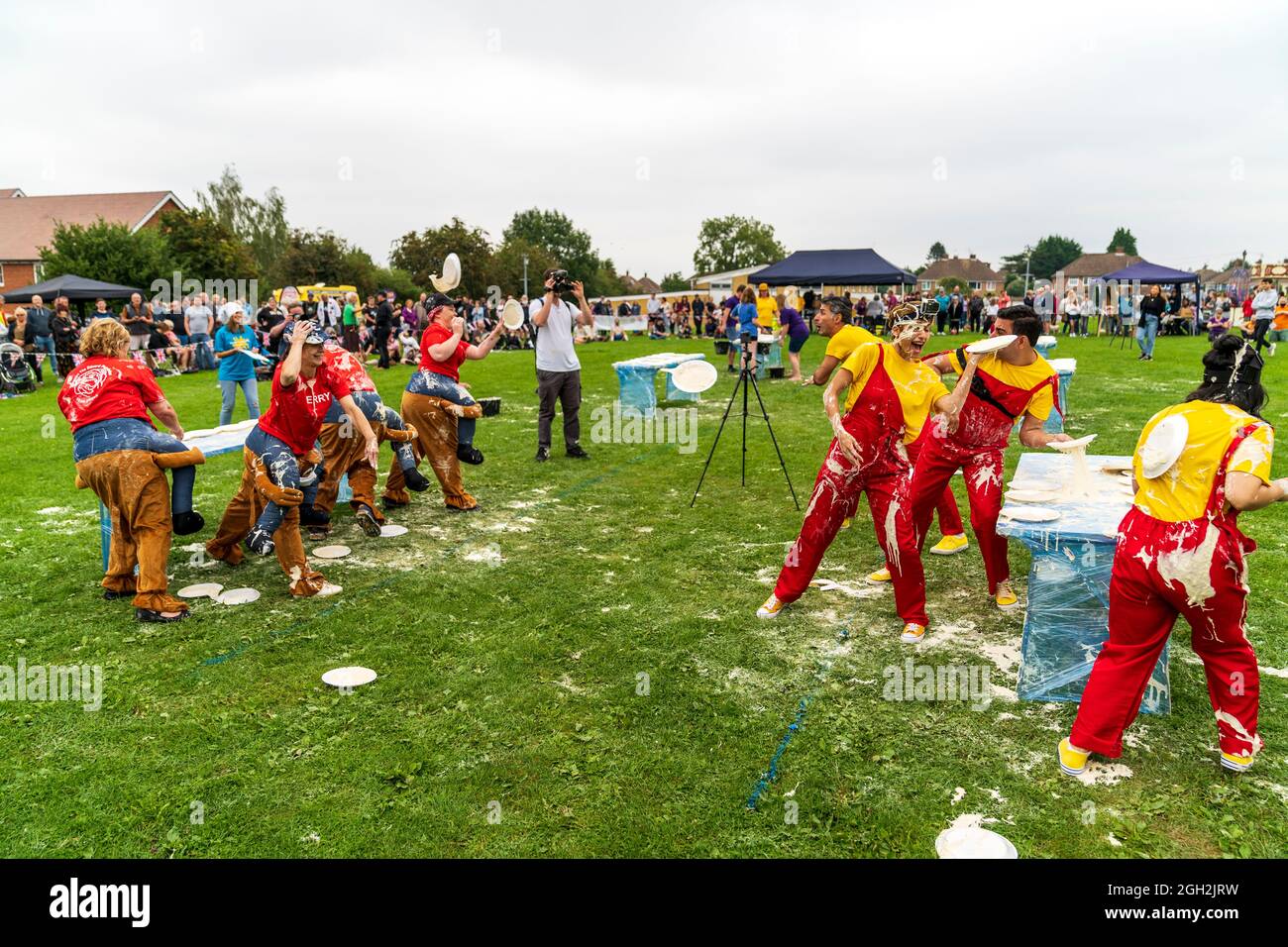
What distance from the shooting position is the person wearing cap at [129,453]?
16.9 ft

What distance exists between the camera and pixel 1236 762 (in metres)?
3.39

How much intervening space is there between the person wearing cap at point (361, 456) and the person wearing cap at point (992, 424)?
4.19 m

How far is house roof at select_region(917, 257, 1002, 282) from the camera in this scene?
345 feet

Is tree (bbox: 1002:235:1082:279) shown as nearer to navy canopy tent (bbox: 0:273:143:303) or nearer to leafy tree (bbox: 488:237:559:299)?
leafy tree (bbox: 488:237:559:299)

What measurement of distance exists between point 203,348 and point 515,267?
4526cm

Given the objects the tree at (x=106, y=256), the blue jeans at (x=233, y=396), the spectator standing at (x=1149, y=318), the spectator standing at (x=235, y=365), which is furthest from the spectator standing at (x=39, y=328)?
the spectator standing at (x=1149, y=318)

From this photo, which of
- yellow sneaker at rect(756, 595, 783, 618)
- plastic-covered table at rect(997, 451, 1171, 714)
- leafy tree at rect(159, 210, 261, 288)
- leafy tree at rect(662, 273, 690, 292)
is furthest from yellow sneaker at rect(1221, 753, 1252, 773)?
leafy tree at rect(662, 273, 690, 292)

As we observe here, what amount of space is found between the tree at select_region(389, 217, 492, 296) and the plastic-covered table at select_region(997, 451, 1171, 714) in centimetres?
5101

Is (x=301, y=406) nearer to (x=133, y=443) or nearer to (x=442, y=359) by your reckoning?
(x=133, y=443)

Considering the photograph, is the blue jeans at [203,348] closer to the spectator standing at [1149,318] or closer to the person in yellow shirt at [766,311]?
the person in yellow shirt at [766,311]

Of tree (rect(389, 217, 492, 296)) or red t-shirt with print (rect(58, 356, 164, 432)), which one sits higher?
tree (rect(389, 217, 492, 296))

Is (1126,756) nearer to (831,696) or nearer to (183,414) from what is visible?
(831,696)

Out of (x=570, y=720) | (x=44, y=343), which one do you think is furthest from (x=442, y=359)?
(x=44, y=343)
